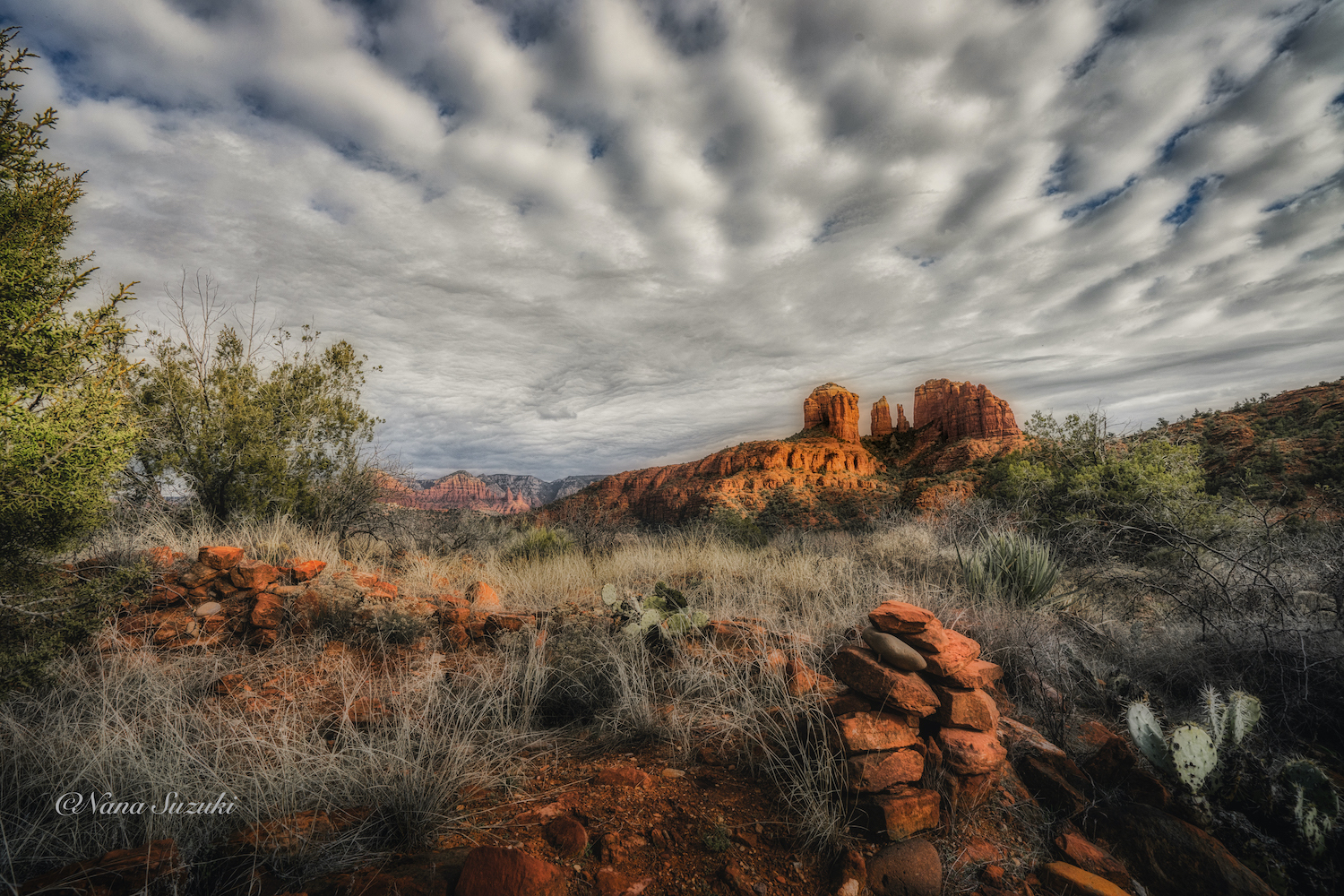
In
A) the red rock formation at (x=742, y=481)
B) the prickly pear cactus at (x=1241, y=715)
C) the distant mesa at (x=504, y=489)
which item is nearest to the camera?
the prickly pear cactus at (x=1241, y=715)

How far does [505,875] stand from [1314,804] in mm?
3532

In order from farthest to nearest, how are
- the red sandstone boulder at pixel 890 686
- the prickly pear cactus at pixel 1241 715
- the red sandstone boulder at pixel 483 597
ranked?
the red sandstone boulder at pixel 483 597 < the red sandstone boulder at pixel 890 686 < the prickly pear cactus at pixel 1241 715

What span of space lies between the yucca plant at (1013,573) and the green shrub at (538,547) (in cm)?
750

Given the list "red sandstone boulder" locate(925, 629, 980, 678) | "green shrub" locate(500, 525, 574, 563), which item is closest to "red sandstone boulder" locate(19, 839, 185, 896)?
"red sandstone boulder" locate(925, 629, 980, 678)

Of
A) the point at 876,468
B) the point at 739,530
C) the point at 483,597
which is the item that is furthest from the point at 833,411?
the point at 483,597

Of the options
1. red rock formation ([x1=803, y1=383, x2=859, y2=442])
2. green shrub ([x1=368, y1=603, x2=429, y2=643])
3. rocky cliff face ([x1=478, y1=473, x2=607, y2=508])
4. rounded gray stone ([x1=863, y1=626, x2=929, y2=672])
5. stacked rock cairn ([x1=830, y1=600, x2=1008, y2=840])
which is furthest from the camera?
rocky cliff face ([x1=478, y1=473, x2=607, y2=508])

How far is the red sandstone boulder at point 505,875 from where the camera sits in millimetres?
1797

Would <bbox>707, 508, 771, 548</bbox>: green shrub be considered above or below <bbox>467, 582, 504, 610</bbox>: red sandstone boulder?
below

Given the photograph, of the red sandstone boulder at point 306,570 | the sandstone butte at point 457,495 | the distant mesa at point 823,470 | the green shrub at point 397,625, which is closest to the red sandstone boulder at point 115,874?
the green shrub at point 397,625

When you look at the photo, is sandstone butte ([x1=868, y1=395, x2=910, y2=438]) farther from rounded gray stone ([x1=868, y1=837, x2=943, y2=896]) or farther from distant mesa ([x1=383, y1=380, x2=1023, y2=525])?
rounded gray stone ([x1=868, y1=837, x2=943, y2=896])

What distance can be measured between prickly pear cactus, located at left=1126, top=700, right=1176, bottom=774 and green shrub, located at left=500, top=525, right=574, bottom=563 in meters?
9.02

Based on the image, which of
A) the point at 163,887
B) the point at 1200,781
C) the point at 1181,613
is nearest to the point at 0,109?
the point at 163,887

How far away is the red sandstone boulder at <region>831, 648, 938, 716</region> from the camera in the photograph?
2.76m

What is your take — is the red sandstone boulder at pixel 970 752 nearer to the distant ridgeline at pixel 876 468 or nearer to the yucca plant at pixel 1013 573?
the yucca plant at pixel 1013 573
